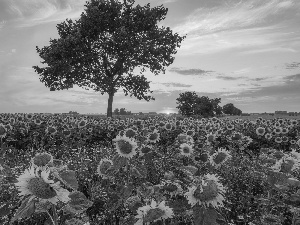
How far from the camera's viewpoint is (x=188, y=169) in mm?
3170

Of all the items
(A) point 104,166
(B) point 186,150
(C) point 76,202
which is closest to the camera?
(C) point 76,202

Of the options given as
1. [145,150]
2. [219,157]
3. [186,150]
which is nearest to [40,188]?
[145,150]

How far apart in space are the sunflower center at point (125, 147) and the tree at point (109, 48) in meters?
27.0

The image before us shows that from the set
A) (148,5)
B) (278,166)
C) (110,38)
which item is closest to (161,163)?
(278,166)

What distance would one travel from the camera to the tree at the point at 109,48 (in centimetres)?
3148

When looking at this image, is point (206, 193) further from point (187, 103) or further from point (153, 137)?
point (187, 103)

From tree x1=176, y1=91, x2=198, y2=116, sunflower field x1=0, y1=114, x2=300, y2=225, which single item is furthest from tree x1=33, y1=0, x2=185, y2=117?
sunflower field x1=0, y1=114, x2=300, y2=225

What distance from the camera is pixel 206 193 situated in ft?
8.14

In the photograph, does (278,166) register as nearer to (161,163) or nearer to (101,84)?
(161,163)

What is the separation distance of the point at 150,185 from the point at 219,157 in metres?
1.20

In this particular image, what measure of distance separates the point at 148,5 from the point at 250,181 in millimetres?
28716

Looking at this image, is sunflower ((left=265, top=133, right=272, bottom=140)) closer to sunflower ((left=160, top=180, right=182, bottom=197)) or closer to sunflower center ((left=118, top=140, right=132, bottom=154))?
sunflower center ((left=118, top=140, right=132, bottom=154))

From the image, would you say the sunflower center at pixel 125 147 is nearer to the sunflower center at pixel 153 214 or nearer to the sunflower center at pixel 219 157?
the sunflower center at pixel 219 157

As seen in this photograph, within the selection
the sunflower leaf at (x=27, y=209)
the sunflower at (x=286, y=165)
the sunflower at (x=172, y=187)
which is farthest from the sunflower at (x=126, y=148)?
the sunflower leaf at (x=27, y=209)
